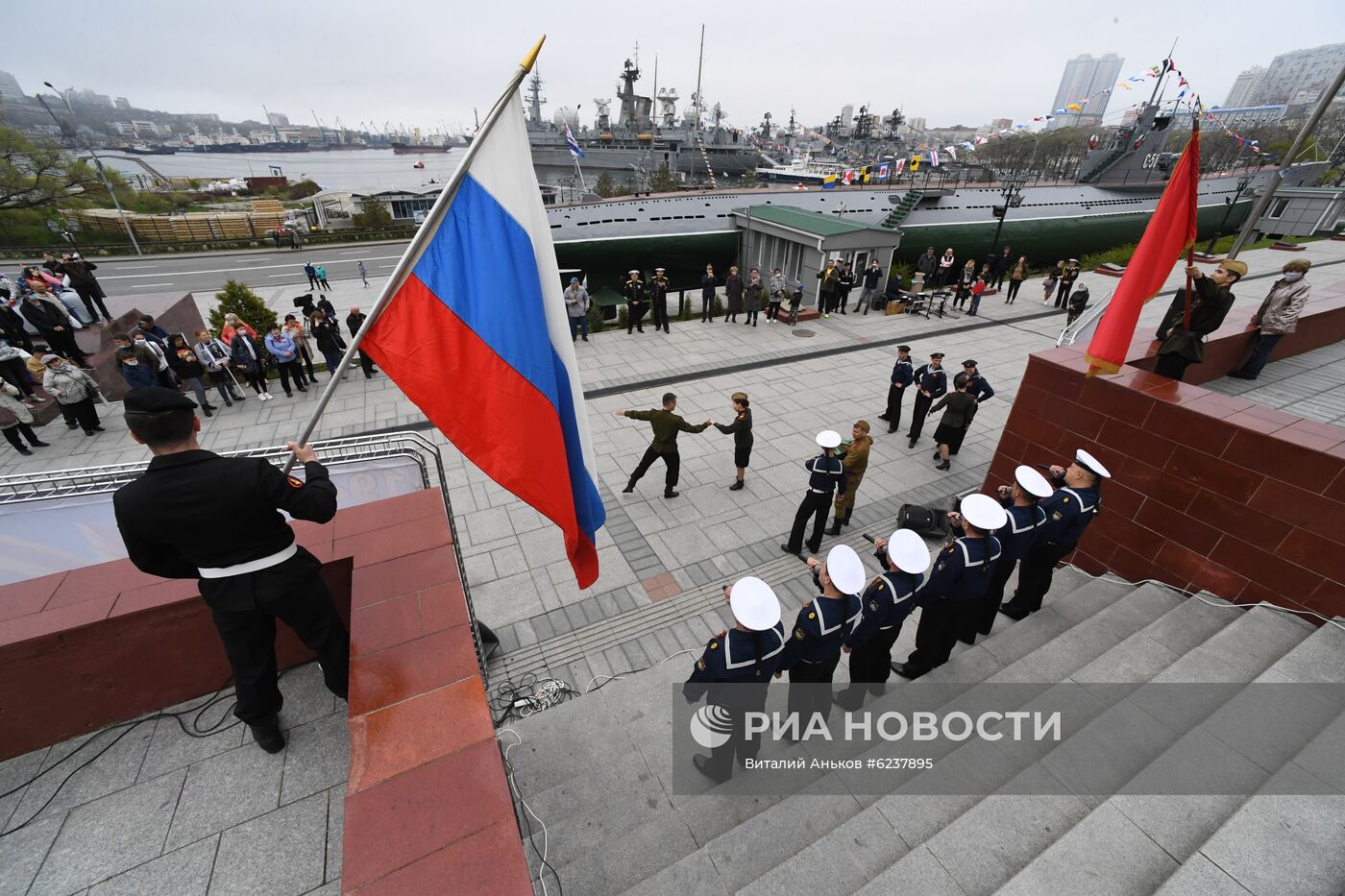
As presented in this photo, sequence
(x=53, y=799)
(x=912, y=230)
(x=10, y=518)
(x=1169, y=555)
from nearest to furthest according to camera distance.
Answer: (x=53, y=799), (x=10, y=518), (x=1169, y=555), (x=912, y=230)

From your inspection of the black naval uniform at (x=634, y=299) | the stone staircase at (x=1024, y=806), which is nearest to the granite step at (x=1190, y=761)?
the stone staircase at (x=1024, y=806)

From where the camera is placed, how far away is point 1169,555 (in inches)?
223

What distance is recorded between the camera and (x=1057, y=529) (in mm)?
4969

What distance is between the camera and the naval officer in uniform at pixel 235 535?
2506 mm

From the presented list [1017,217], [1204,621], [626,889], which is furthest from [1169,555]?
[1017,217]

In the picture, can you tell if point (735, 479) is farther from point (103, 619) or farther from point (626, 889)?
point (103, 619)

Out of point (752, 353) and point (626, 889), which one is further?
point (752, 353)

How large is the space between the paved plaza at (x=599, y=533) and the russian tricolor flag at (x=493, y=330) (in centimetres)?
213

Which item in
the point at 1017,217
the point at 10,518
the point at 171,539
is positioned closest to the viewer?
the point at 171,539

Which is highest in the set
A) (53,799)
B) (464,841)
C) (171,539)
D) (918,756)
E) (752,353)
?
(171,539)

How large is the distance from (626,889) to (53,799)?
3.14m

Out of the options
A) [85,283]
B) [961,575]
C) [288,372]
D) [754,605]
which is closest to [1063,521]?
[961,575]

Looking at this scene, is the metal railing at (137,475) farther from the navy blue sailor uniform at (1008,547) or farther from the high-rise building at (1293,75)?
the high-rise building at (1293,75)

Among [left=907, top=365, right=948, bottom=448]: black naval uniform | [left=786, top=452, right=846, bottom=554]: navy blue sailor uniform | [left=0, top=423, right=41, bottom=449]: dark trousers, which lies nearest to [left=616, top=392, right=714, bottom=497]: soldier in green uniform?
[left=786, top=452, right=846, bottom=554]: navy blue sailor uniform
